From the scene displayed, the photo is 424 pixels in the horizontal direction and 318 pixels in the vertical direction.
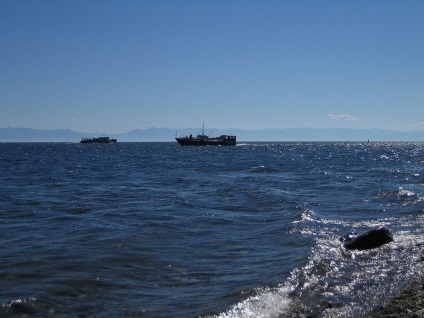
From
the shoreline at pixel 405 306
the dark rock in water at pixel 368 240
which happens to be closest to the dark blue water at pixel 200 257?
the dark rock in water at pixel 368 240

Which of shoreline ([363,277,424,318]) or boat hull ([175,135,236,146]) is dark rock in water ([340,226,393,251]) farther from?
boat hull ([175,135,236,146])

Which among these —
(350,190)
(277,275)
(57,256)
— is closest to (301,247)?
(277,275)

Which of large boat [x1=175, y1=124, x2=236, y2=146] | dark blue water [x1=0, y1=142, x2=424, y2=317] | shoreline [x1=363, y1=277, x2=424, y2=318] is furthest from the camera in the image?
large boat [x1=175, y1=124, x2=236, y2=146]

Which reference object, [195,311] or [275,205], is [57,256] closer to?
[195,311]

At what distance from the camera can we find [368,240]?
15773 millimetres

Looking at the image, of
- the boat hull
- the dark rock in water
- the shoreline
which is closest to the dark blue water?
the dark rock in water

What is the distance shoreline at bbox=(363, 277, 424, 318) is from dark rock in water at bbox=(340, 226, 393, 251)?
4.73 m

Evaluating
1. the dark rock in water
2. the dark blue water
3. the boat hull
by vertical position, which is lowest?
the dark blue water

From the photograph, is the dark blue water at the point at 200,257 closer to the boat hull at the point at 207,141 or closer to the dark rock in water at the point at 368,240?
the dark rock in water at the point at 368,240

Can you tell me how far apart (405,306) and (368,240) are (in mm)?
6783

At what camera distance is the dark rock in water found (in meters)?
15.6

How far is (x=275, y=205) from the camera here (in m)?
25.9

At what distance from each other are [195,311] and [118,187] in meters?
26.2

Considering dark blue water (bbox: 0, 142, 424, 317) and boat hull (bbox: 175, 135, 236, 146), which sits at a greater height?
boat hull (bbox: 175, 135, 236, 146)
